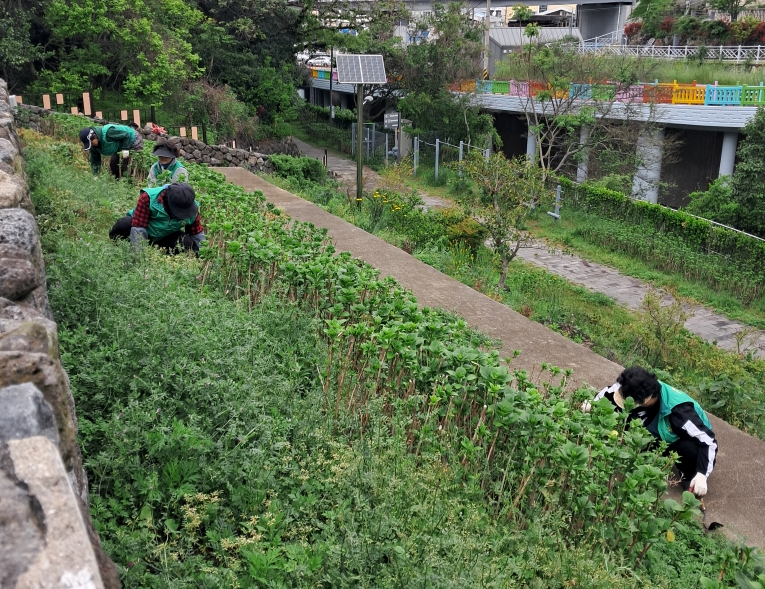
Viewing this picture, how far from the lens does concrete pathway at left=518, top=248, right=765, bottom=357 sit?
475 inches

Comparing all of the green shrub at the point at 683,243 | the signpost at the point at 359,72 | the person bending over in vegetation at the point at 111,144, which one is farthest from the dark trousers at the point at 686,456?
the green shrub at the point at 683,243

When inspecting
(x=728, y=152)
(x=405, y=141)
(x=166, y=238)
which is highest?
(x=166, y=238)

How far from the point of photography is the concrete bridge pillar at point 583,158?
2236 cm

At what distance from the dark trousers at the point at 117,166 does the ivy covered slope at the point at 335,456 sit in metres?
4.63

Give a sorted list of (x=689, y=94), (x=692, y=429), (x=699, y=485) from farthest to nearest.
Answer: (x=689, y=94) < (x=692, y=429) < (x=699, y=485)

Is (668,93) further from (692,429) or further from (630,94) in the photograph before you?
(692,429)

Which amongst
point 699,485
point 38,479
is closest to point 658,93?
point 699,485

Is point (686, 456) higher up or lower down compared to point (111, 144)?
lower down

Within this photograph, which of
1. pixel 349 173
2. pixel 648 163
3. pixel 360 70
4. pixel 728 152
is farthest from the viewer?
pixel 349 173

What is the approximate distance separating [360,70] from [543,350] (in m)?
8.43

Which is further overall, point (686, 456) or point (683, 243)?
point (683, 243)

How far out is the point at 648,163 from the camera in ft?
72.5

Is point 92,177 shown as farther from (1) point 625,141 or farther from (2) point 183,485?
(1) point 625,141

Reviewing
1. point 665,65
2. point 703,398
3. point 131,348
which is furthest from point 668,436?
point 665,65
